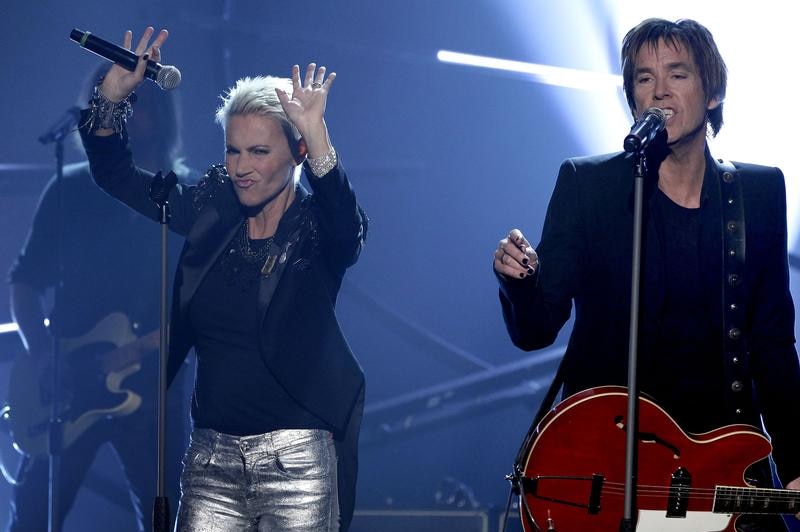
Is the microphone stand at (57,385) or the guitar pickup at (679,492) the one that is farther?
the microphone stand at (57,385)

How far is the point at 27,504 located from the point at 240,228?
2.13 meters

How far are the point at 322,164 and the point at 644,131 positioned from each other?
1.02 meters

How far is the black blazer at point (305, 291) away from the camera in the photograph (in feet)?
9.60

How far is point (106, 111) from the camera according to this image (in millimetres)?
3230

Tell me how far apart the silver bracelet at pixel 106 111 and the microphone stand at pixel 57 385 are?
132cm

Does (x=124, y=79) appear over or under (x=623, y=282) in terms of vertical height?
over

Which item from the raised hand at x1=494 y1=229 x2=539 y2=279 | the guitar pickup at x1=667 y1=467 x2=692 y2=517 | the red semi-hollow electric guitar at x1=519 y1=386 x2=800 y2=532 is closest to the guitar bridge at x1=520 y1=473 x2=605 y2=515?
the red semi-hollow electric guitar at x1=519 y1=386 x2=800 y2=532

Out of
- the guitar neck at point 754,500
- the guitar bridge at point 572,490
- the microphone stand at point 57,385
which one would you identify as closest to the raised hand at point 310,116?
the guitar bridge at point 572,490

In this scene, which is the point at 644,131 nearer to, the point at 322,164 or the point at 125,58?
the point at 322,164

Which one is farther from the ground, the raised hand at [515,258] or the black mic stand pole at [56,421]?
the raised hand at [515,258]

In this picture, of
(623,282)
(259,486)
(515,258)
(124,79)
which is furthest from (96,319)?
(515,258)

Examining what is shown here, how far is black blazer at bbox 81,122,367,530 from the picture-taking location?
2.93m

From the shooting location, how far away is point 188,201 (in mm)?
3387

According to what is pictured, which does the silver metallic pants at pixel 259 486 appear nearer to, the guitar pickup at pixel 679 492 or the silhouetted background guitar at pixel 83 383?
the guitar pickup at pixel 679 492
